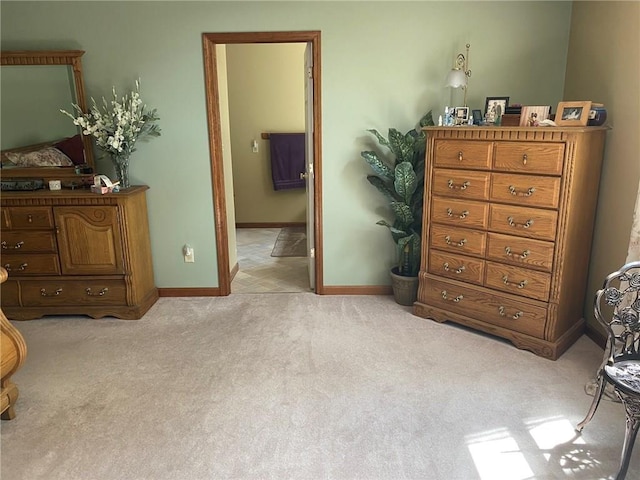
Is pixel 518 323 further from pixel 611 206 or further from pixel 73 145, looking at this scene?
pixel 73 145

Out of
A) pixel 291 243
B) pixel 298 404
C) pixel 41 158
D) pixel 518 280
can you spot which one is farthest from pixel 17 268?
pixel 518 280

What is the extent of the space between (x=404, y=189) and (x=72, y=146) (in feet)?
8.58

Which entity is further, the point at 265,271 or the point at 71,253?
the point at 265,271

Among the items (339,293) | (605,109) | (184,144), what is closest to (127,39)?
(184,144)

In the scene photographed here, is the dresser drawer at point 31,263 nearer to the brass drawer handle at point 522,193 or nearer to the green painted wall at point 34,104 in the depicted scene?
the green painted wall at point 34,104

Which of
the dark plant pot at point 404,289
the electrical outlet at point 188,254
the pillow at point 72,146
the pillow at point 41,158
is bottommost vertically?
the dark plant pot at point 404,289

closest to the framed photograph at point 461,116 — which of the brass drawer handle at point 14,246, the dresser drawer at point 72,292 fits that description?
the dresser drawer at point 72,292

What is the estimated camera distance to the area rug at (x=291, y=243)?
5.49 metres

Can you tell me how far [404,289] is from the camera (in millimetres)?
3768

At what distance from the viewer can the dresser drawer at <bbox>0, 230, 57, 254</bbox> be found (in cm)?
352

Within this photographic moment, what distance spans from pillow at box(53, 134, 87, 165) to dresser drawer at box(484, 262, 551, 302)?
320 cm

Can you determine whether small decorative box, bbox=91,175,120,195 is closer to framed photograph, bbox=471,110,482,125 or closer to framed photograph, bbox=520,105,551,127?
framed photograph, bbox=471,110,482,125

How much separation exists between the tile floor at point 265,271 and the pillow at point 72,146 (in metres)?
1.68

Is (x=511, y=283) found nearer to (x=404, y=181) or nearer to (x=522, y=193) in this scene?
(x=522, y=193)
